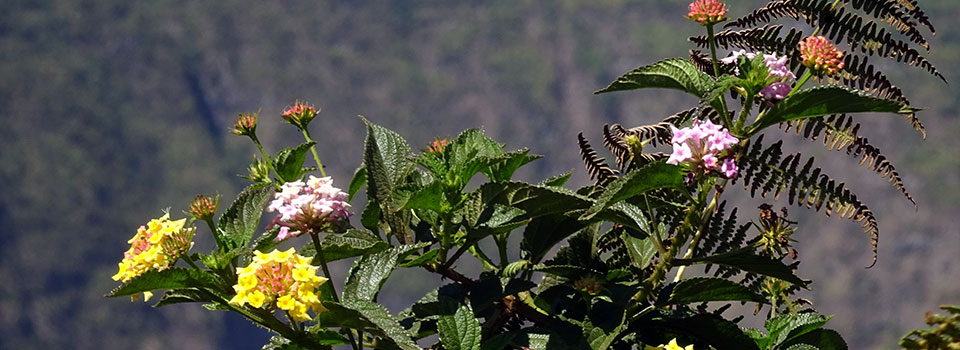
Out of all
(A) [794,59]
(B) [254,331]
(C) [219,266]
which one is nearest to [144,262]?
(C) [219,266]

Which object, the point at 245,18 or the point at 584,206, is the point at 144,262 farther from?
the point at 245,18

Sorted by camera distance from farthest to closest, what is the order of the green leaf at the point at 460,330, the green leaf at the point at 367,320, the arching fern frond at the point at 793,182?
the arching fern frond at the point at 793,182 → the green leaf at the point at 460,330 → the green leaf at the point at 367,320

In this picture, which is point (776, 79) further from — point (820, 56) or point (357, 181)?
point (357, 181)

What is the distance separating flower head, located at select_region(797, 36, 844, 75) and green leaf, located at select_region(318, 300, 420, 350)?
0.71 metres

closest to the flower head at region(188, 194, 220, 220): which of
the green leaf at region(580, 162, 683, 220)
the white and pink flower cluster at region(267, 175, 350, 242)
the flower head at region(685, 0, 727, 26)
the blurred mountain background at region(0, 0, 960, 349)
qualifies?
the white and pink flower cluster at region(267, 175, 350, 242)

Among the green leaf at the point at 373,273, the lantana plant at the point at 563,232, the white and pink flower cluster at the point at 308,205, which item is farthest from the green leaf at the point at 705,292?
the white and pink flower cluster at the point at 308,205

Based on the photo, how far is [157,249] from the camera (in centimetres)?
119

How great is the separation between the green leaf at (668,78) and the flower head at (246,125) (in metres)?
0.78

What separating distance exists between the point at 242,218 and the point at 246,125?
418 millimetres

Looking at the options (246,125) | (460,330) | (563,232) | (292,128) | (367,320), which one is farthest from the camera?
(292,128)

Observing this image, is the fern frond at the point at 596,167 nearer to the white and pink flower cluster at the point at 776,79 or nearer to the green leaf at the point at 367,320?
the white and pink flower cluster at the point at 776,79

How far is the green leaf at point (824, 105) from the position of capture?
1.09m

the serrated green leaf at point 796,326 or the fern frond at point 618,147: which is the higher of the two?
the fern frond at point 618,147

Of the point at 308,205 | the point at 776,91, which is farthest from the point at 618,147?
the point at 308,205
